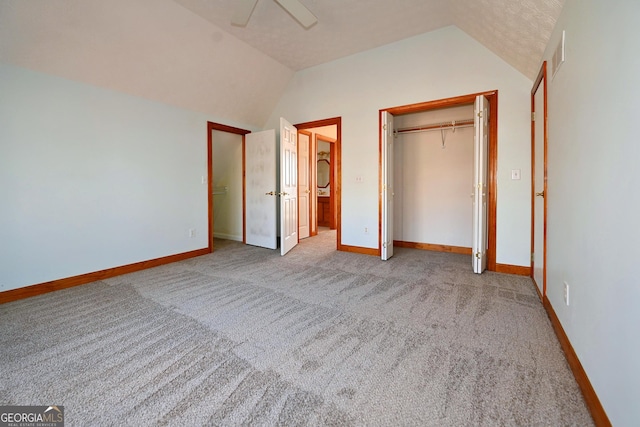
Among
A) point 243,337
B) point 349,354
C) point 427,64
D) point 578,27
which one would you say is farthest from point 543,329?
point 427,64

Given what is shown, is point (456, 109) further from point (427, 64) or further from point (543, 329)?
point (543, 329)

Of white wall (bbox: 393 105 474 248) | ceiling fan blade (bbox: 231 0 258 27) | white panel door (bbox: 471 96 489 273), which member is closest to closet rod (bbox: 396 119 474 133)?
white wall (bbox: 393 105 474 248)

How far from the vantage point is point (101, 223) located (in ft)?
10.4

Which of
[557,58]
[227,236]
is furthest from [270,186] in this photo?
[557,58]

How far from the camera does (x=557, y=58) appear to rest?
78.0 inches

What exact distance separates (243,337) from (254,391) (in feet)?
1.79

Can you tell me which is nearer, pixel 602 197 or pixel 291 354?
pixel 602 197

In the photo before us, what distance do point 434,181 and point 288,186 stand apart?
7.69ft

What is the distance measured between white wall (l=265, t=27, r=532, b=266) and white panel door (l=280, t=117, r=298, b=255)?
1.64ft

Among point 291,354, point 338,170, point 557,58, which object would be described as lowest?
point 291,354

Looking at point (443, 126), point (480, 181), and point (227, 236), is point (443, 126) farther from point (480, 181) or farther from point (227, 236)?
point (227, 236)

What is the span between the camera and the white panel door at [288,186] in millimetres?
4332

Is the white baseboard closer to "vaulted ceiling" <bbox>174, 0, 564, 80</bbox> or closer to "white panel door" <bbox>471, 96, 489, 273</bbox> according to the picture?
Result: "vaulted ceiling" <bbox>174, 0, 564, 80</bbox>

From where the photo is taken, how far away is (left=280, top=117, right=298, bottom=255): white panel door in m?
4.33
